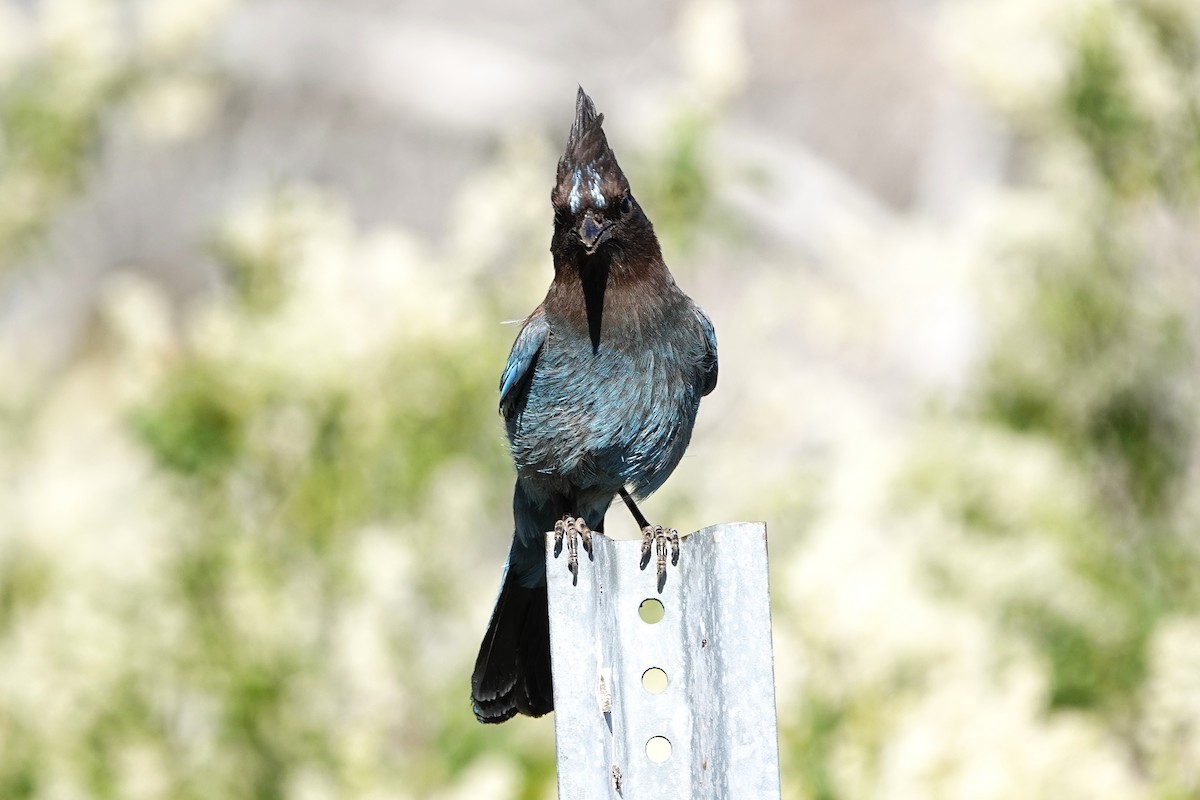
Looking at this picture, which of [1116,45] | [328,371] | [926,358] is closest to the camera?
[328,371]

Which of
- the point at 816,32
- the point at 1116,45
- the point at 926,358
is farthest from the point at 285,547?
the point at 816,32

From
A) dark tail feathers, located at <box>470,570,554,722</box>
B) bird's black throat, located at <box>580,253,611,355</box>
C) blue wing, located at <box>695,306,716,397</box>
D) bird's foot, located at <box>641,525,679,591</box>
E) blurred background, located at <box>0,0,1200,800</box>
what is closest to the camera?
bird's foot, located at <box>641,525,679,591</box>

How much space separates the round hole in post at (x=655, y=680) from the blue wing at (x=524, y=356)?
3.65ft

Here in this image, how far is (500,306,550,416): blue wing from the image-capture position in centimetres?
336

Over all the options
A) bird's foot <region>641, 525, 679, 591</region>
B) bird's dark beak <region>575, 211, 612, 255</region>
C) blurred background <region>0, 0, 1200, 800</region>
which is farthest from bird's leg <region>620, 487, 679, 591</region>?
blurred background <region>0, 0, 1200, 800</region>

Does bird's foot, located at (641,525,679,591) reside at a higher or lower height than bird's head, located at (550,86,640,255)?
lower

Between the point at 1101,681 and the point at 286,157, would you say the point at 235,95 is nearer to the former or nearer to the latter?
the point at 286,157

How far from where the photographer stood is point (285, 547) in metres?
5.08

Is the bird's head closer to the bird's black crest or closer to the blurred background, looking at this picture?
the bird's black crest

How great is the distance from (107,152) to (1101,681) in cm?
484

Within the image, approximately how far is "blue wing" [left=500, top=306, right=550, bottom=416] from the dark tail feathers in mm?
570

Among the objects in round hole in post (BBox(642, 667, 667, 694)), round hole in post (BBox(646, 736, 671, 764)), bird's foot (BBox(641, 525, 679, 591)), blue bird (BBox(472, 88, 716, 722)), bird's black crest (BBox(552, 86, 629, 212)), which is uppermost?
bird's black crest (BBox(552, 86, 629, 212))

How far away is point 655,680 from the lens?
7.70 feet

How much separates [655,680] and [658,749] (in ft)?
0.51
